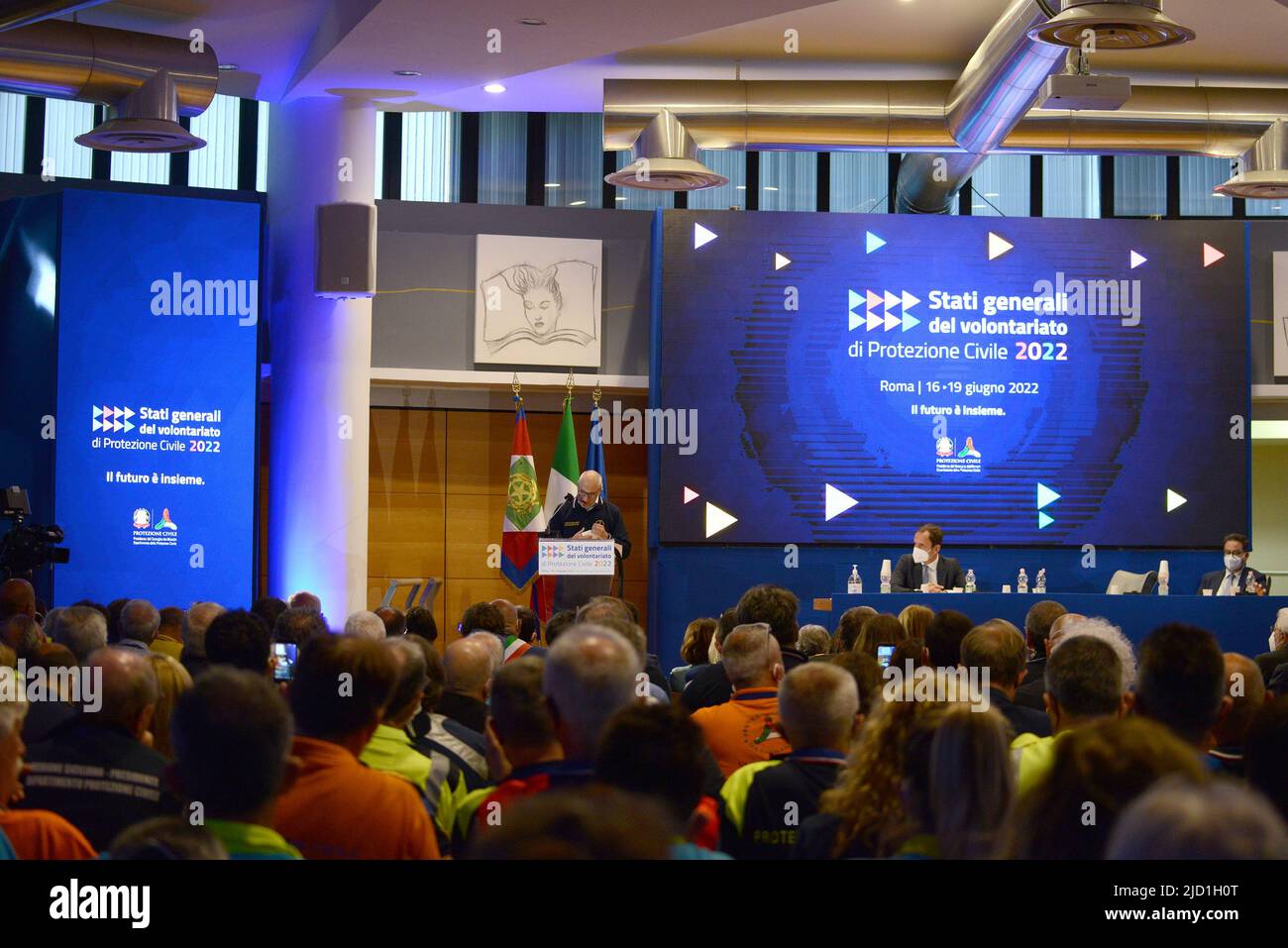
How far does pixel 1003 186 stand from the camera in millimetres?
13211

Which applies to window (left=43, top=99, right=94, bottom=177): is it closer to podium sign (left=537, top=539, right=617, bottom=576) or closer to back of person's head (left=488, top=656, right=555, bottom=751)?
podium sign (left=537, top=539, right=617, bottom=576)

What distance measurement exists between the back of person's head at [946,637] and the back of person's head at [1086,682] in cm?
134

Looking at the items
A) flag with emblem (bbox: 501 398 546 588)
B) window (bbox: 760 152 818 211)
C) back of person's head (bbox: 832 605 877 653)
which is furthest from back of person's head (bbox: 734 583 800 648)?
window (bbox: 760 152 818 211)

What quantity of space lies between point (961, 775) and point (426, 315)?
9.78 metres

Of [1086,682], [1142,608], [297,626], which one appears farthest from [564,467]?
[1086,682]

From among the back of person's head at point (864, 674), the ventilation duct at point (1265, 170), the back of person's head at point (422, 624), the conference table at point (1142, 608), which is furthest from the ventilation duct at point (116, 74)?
the ventilation duct at point (1265, 170)

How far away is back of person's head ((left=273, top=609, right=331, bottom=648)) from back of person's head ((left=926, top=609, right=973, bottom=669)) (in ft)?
6.95

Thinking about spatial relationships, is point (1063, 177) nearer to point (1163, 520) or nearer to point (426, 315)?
point (1163, 520)

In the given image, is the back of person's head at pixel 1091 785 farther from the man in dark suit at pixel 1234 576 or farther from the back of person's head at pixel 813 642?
the man in dark suit at pixel 1234 576

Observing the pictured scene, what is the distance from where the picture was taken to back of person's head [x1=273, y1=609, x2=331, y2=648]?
542cm

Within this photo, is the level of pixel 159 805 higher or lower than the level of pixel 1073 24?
lower

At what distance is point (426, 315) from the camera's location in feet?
38.6

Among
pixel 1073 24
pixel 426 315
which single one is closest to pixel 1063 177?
pixel 426 315
